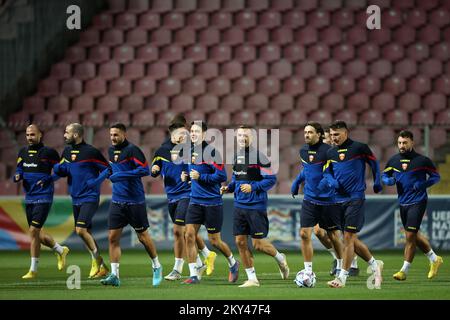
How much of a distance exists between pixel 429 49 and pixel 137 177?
46.2ft

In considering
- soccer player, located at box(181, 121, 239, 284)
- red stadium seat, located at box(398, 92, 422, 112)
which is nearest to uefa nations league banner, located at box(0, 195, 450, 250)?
red stadium seat, located at box(398, 92, 422, 112)

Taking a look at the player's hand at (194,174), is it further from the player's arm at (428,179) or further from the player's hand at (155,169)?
the player's arm at (428,179)

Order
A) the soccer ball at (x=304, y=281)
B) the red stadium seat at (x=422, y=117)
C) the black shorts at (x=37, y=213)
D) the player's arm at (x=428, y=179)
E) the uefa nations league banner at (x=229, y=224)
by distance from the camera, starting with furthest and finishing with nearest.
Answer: the red stadium seat at (x=422, y=117) < the uefa nations league banner at (x=229, y=224) < the black shorts at (x=37, y=213) < the player's arm at (x=428, y=179) < the soccer ball at (x=304, y=281)

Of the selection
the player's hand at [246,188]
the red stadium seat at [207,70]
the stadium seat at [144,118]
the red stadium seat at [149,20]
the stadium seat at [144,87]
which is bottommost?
the player's hand at [246,188]

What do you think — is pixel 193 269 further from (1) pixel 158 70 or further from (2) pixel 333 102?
(1) pixel 158 70

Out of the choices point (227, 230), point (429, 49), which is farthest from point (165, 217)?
point (429, 49)

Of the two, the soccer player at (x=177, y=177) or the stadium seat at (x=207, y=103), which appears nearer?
the soccer player at (x=177, y=177)

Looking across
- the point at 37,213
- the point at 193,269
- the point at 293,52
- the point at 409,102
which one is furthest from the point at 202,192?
the point at 293,52

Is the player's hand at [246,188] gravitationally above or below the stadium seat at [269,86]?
below

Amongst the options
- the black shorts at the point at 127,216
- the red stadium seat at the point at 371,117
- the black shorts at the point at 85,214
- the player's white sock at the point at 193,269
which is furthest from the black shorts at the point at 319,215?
the red stadium seat at the point at 371,117

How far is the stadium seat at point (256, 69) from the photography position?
23531 mm

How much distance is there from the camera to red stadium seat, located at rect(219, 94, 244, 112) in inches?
896

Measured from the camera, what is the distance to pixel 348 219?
39.5ft

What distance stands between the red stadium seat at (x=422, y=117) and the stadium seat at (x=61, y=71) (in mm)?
8887
